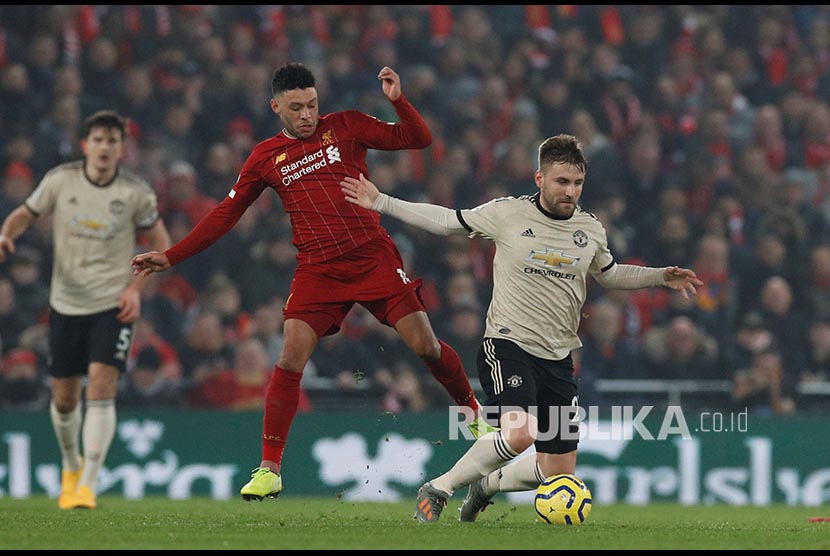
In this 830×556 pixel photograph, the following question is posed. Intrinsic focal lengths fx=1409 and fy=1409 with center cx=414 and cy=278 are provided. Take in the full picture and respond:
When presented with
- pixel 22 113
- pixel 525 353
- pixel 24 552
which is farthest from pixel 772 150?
pixel 24 552

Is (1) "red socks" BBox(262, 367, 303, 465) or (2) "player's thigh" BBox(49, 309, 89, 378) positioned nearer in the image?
(1) "red socks" BBox(262, 367, 303, 465)

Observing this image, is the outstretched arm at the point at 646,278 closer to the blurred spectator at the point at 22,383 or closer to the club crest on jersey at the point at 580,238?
the club crest on jersey at the point at 580,238

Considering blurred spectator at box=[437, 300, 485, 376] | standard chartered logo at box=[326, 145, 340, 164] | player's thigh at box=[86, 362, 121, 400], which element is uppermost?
standard chartered logo at box=[326, 145, 340, 164]

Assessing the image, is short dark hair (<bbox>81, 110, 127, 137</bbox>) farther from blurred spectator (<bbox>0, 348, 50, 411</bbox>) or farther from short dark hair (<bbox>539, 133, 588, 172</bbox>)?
short dark hair (<bbox>539, 133, 588, 172</bbox>)

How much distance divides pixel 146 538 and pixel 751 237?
9.89 m

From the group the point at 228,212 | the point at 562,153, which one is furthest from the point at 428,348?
the point at 562,153

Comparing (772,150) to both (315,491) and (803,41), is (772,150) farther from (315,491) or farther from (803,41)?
(315,491)

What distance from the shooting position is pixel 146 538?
6.61 m

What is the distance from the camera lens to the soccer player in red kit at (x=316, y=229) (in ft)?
26.5

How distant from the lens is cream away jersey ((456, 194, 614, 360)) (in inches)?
300

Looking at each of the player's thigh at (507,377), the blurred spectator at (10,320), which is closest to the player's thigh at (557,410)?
the player's thigh at (507,377)

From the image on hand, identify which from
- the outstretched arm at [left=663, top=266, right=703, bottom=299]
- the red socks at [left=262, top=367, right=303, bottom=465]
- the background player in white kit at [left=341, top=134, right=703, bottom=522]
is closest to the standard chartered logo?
the background player in white kit at [left=341, top=134, right=703, bottom=522]

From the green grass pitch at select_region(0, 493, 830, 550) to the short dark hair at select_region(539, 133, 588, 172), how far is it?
6.31 feet
